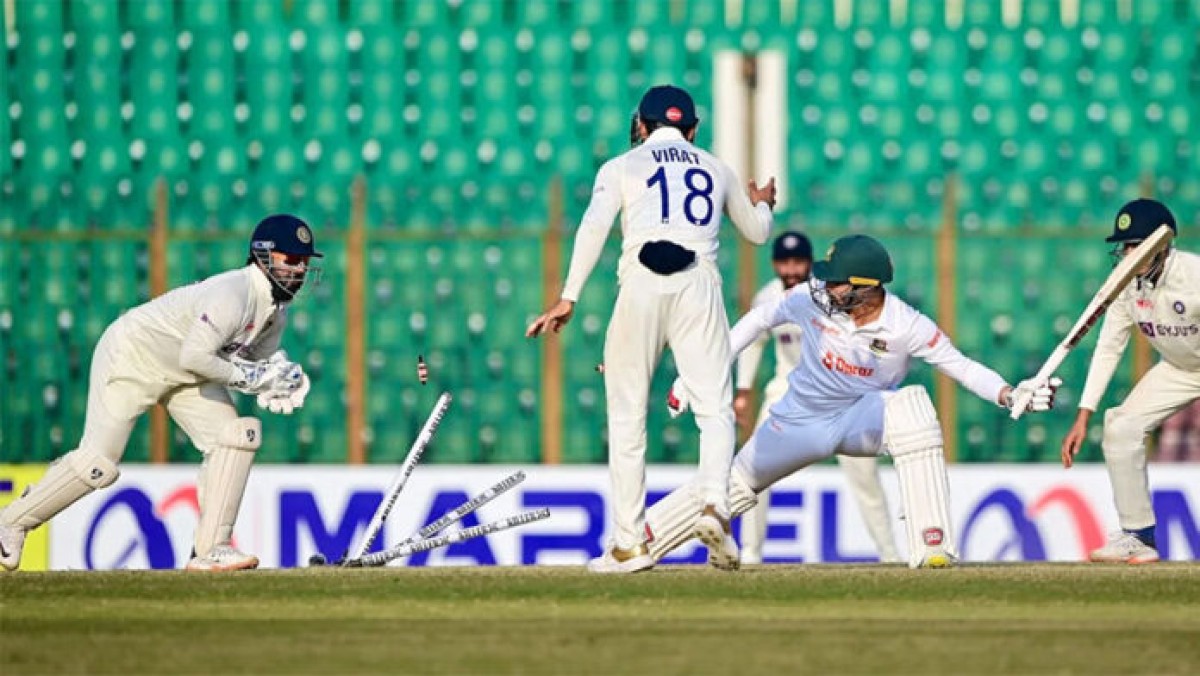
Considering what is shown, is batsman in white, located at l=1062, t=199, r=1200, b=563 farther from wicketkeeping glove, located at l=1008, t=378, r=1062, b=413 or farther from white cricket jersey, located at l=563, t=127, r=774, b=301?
white cricket jersey, located at l=563, t=127, r=774, b=301

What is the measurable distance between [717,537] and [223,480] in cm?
203

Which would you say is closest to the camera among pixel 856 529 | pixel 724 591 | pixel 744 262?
pixel 724 591

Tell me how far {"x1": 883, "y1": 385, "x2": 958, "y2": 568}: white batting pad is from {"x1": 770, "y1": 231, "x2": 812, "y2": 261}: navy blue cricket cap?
124 inches

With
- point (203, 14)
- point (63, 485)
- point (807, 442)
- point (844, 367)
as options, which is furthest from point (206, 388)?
point (203, 14)

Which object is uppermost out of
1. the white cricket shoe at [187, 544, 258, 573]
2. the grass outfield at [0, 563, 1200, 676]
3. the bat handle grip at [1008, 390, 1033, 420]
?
the bat handle grip at [1008, 390, 1033, 420]

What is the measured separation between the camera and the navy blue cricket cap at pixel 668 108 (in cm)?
913

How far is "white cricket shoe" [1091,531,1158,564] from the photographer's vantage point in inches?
406

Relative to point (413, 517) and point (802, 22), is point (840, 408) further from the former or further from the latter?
point (802, 22)

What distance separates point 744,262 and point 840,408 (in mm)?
4927

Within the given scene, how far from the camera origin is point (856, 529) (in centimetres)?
1362

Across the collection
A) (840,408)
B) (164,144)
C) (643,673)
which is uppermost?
(164,144)

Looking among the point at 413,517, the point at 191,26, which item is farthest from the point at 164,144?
the point at 413,517

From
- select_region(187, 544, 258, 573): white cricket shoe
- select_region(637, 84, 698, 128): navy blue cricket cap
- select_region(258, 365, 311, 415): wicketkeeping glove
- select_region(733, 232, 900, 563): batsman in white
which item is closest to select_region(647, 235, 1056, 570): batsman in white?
select_region(637, 84, 698, 128): navy blue cricket cap

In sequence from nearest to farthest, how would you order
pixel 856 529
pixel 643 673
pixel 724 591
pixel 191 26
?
pixel 643 673 → pixel 724 591 → pixel 856 529 → pixel 191 26
